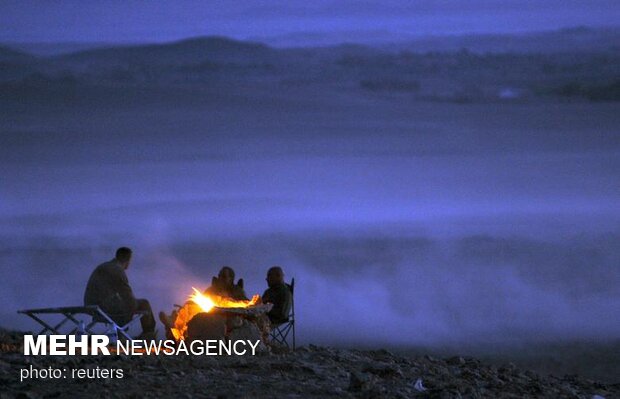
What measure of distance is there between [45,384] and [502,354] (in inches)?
510

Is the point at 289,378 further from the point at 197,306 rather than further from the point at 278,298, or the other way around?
the point at 278,298

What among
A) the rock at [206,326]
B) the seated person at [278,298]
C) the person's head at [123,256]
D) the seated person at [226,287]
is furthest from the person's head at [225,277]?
the person's head at [123,256]

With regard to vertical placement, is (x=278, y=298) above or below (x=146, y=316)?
above

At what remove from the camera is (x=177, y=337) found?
1409 centimetres

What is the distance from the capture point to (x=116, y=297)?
14.1m

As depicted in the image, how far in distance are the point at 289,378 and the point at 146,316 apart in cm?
236

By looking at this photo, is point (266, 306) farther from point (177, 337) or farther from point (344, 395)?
point (344, 395)

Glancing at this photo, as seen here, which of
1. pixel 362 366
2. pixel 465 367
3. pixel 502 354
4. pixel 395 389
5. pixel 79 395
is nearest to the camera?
pixel 79 395

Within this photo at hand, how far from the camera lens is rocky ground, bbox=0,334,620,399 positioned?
11.6 m

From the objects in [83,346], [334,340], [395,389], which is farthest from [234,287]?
[334,340]

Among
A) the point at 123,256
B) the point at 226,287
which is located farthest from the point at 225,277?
the point at 123,256

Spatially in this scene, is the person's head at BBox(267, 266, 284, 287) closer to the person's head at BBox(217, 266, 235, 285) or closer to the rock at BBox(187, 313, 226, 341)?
the person's head at BBox(217, 266, 235, 285)

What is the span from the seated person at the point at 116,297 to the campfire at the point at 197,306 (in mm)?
273

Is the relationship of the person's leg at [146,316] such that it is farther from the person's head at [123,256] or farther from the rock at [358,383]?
the rock at [358,383]
